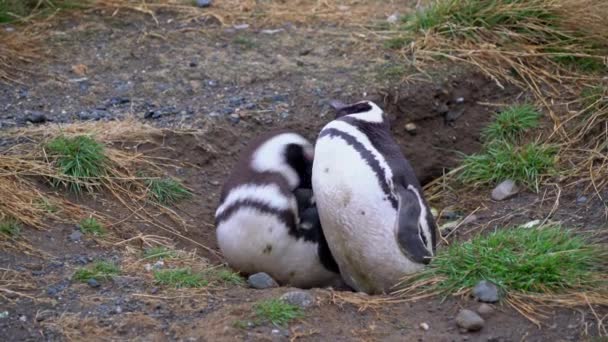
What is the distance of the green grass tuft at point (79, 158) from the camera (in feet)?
14.6

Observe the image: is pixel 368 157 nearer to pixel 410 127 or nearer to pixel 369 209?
pixel 369 209

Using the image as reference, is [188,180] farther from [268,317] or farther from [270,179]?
[268,317]

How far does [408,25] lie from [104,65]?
62.4 inches

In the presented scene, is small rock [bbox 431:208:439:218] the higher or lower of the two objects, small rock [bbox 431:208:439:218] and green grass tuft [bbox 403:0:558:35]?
the lower

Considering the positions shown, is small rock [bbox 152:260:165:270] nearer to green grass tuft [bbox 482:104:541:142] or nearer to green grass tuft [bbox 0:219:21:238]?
green grass tuft [bbox 0:219:21:238]

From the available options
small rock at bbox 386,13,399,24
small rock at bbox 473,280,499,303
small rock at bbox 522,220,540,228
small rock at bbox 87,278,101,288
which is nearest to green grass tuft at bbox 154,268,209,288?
small rock at bbox 87,278,101,288

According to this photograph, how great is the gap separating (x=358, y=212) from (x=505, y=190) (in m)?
1.13

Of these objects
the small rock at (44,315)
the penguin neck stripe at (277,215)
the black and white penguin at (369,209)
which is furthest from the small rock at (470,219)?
the small rock at (44,315)

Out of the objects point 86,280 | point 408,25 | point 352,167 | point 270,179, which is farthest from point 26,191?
point 408,25

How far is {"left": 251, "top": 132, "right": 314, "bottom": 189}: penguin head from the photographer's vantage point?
409 cm

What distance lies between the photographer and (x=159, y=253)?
158 inches

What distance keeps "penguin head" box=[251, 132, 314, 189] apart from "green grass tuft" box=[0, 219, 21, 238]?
0.89 metres

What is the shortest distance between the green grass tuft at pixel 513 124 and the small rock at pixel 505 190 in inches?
14.4

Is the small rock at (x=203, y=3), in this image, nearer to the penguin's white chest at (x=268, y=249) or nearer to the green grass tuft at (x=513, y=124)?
the green grass tuft at (x=513, y=124)
